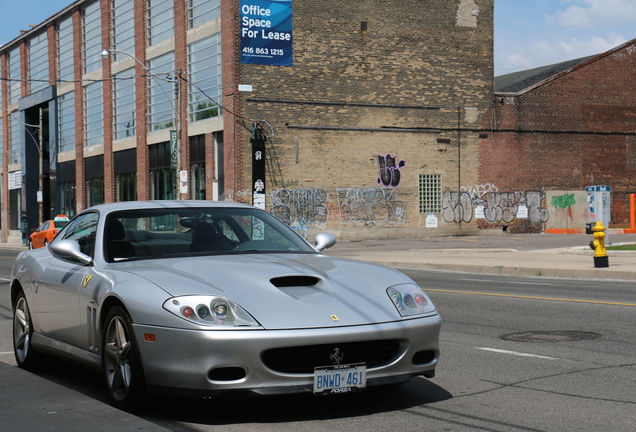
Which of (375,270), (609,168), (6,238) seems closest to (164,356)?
(375,270)

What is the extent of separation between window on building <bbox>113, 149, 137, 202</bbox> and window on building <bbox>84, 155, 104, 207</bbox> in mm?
2164

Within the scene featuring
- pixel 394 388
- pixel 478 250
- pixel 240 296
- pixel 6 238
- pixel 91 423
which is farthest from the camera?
pixel 6 238

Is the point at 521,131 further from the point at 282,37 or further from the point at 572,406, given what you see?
the point at 572,406

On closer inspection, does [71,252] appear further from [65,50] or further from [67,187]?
[65,50]

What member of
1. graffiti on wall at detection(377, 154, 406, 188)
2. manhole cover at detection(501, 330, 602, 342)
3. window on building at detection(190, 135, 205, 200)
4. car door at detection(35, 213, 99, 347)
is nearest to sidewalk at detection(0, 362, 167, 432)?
car door at detection(35, 213, 99, 347)

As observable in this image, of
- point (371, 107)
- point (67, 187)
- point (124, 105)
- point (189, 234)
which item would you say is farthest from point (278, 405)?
point (67, 187)

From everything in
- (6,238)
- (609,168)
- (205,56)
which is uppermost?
(205,56)

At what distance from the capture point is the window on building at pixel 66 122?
5391cm

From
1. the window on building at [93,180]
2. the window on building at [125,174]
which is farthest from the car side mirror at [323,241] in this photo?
the window on building at [93,180]

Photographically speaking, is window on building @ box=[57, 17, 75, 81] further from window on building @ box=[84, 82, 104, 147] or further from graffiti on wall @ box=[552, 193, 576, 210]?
graffiti on wall @ box=[552, 193, 576, 210]

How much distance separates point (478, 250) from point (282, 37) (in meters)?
14.4

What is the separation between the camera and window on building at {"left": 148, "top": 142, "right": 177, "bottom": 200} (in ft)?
140

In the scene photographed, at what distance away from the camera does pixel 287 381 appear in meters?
5.38

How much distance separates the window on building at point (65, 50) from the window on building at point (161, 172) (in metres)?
12.5
